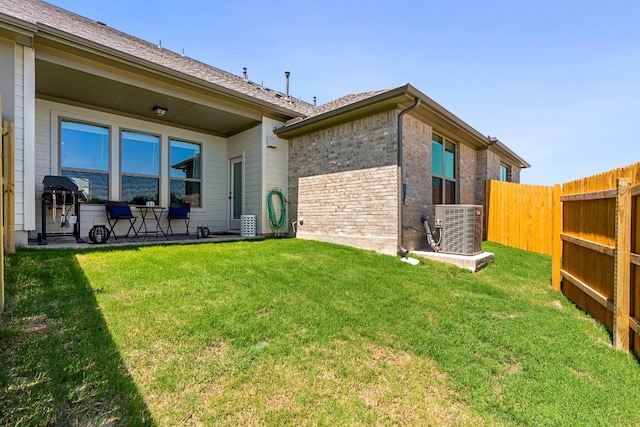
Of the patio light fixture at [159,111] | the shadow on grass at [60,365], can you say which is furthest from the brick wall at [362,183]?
the shadow on grass at [60,365]

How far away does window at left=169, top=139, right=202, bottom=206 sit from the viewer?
320 inches

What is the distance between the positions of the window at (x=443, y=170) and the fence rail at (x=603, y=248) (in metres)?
3.00

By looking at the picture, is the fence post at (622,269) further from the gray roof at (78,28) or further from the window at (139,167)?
the window at (139,167)

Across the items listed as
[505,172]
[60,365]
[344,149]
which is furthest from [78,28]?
[505,172]

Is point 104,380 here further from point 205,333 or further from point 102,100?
point 102,100

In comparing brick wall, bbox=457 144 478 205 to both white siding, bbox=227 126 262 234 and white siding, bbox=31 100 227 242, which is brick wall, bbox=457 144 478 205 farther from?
white siding, bbox=31 100 227 242

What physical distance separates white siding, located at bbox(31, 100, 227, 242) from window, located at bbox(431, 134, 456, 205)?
19.1 ft

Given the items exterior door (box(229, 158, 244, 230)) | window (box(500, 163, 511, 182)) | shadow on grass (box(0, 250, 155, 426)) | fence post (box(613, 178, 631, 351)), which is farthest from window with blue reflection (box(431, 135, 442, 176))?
shadow on grass (box(0, 250, 155, 426))

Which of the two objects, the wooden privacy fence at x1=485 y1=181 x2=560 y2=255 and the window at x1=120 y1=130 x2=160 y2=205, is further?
the wooden privacy fence at x1=485 y1=181 x2=560 y2=255

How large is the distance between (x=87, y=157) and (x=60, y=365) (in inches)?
252

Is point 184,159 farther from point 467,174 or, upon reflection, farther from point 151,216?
point 467,174

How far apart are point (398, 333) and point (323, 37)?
6.88 meters

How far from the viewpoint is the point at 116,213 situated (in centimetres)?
668

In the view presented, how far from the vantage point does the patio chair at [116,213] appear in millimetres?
6672
